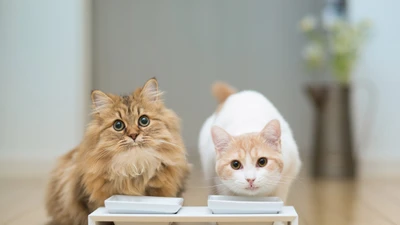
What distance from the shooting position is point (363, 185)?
3.04 metres

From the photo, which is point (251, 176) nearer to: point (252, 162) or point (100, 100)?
point (252, 162)

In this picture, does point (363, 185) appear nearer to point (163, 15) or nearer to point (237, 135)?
point (237, 135)

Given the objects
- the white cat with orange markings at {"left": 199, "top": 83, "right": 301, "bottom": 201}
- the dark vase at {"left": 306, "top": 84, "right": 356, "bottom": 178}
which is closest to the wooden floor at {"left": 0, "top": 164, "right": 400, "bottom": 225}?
the dark vase at {"left": 306, "top": 84, "right": 356, "bottom": 178}

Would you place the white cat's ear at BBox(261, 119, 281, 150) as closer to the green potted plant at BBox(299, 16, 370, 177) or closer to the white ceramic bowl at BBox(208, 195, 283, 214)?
the white ceramic bowl at BBox(208, 195, 283, 214)

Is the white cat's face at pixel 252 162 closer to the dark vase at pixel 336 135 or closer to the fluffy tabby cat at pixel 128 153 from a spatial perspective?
the fluffy tabby cat at pixel 128 153

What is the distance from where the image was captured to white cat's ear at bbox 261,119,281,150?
1538mm

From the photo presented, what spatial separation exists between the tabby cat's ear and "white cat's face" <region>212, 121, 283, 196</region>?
22 centimetres

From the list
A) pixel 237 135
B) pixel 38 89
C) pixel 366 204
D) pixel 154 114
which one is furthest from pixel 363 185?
pixel 38 89

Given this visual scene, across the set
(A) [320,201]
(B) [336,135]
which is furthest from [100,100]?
(B) [336,135]

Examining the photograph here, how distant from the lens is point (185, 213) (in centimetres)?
144

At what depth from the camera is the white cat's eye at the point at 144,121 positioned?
1.54 metres

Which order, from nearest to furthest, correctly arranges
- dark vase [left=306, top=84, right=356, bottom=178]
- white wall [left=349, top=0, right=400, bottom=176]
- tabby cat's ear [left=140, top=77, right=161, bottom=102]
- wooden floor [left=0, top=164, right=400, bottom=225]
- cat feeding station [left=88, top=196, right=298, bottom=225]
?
cat feeding station [left=88, top=196, right=298, bottom=225] < tabby cat's ear [left=140, top=77, right=161, bottom=102] < wooden floor [left=0, top=164, right=400, bottom=225] < dark vase [left=306, top=84, right=356, bottom=178] < white wall [left=349, top=0, right=400, bottom=176]

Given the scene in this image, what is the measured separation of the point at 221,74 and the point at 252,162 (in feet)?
9.90

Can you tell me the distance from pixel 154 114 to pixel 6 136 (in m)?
1.87
